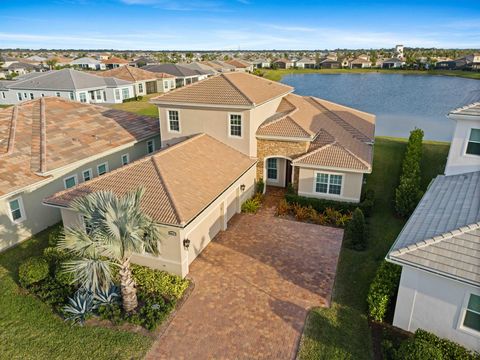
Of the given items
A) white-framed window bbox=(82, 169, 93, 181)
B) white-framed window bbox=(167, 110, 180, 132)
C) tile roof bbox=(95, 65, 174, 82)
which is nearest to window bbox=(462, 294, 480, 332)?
white-framed window bbox=(167, 110, 180, 132)

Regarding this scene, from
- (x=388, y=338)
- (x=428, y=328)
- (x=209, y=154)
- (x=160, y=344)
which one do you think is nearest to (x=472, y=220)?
(x=428, y=328)

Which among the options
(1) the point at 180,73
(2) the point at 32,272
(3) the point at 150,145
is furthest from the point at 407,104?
(2) the point at 32,272

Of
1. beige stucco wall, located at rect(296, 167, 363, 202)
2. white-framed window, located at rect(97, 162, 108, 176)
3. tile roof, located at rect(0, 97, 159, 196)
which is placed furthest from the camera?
white-framed window, located at rect(97, 162, 108, 176)

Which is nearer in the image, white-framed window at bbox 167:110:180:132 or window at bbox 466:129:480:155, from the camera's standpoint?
window at bbox 466:129:480:155

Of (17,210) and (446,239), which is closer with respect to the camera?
(446,239)

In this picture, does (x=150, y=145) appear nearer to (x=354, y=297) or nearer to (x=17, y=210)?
(x=17, y=210)

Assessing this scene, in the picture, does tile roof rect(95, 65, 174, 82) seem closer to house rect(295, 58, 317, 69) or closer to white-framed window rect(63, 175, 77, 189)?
white-framed window rect(63, 175, 77, 189)

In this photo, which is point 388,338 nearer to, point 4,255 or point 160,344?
point 160,344
